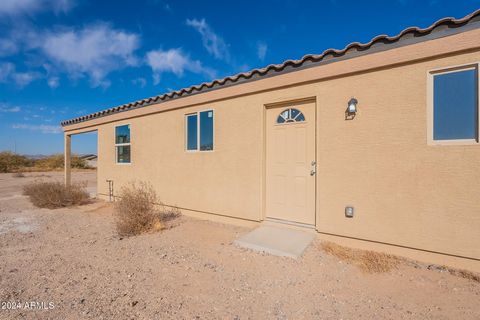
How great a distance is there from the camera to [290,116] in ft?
14.8

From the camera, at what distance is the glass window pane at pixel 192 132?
595 cm

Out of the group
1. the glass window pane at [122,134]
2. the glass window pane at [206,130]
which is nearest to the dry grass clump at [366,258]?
the glass window pane at [206,130]

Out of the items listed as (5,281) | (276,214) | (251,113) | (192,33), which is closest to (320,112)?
(251,113)

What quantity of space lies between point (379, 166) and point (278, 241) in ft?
6.80

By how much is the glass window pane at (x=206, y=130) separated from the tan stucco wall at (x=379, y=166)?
407 mm

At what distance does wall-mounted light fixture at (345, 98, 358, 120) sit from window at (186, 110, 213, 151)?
313cm

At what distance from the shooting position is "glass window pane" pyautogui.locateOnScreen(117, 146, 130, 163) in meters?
7.89

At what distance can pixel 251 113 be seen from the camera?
4.83 metres

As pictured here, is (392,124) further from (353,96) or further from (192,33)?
(192,33)

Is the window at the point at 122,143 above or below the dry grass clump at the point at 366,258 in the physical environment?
above

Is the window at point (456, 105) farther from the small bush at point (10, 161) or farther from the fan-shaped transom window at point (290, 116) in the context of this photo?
the small bush at point (10, 161)

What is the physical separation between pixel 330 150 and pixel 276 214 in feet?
5.72

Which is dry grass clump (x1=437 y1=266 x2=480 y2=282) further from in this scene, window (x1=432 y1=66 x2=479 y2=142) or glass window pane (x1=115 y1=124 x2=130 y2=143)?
glass window pane (x1=115 y1=124 x2=130 y2=143)

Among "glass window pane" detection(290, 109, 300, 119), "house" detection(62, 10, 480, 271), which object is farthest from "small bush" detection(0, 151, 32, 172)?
"glass window pane" detection(290, 109, 300, 119)
